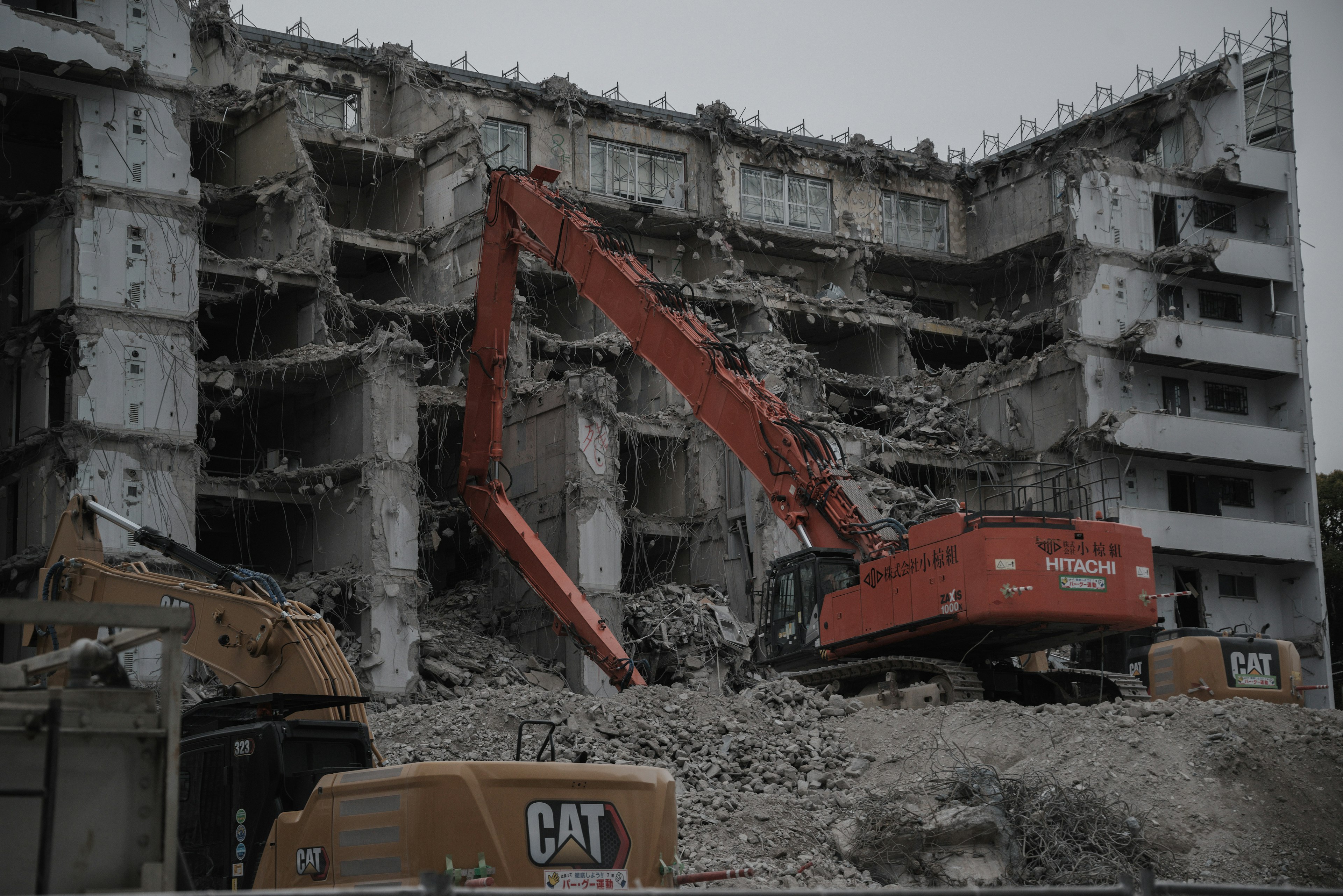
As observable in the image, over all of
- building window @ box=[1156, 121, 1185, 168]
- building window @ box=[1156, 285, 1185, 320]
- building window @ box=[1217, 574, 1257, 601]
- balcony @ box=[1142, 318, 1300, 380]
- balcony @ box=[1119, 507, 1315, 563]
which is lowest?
building window @ box=[1217, 574, 1257, 601]

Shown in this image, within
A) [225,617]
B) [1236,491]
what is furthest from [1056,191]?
[225,617]

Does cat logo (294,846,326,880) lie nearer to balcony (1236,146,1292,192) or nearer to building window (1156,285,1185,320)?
building window (1156,285,1185,320)

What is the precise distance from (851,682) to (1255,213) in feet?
100

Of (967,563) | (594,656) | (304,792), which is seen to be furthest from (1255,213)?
(304,792)

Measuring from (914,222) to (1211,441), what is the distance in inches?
449

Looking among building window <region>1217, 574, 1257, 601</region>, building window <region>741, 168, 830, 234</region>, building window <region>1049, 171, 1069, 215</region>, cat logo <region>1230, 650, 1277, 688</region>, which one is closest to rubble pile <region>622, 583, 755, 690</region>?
cat logo <region>1230, 650, 1277, 688</region>

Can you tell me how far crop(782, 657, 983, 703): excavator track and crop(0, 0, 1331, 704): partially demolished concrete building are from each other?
290 inches

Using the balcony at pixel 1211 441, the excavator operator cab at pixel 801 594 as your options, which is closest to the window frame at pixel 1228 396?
the balcony at pixel 1211 441

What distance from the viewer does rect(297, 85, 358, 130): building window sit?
126 ft

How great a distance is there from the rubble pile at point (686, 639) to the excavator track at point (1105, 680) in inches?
380

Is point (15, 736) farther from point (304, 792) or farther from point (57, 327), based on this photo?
point (57, 327)

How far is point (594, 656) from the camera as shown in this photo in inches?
1009

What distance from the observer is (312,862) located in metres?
9.96

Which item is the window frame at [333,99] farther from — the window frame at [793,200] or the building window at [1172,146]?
the building window at [1172,146]
